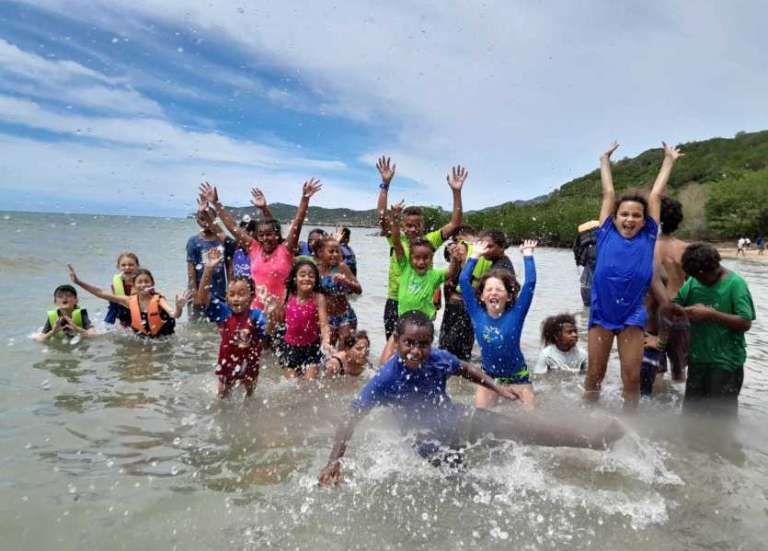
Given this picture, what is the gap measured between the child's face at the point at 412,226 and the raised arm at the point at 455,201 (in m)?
0.38

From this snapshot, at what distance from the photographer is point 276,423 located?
4926 mm

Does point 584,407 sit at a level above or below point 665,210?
below

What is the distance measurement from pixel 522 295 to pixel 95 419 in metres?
3.89

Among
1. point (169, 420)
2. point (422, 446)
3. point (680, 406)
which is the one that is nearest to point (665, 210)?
point (680, 406)

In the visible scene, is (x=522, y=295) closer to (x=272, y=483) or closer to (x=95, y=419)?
(x=272, y=483)

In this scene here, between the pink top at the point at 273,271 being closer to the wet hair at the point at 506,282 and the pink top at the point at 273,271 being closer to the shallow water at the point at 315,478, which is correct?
the shallow water at the point at 315,478

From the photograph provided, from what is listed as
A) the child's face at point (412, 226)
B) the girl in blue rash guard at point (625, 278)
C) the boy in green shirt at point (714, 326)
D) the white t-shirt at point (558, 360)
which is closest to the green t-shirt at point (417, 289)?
the child's face at point (412, 226)

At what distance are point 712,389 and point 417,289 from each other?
299 cm

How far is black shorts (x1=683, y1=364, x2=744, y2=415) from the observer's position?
191 inches

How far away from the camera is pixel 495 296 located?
509 cm

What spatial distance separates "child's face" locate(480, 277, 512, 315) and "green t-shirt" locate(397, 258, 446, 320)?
117 centimetres

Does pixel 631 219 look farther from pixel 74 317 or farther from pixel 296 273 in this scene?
pixel 74 317

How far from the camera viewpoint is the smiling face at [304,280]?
20.3 ft

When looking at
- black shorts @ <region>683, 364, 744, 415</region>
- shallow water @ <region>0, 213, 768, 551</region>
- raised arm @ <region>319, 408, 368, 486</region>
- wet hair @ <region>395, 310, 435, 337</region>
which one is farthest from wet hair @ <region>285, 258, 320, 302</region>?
black shorts @ <region>683, 364, 744, 415</region>
